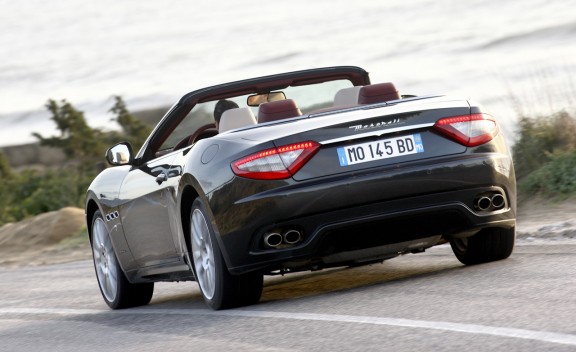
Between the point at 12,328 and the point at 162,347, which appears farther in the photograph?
the point at 12,328

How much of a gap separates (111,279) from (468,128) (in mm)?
3333

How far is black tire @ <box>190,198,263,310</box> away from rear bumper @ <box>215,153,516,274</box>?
16cm

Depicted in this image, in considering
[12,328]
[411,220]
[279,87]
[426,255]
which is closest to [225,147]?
[411,220]

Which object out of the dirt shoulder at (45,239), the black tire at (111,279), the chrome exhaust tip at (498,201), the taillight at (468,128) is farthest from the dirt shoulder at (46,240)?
the taillight at (468,128)

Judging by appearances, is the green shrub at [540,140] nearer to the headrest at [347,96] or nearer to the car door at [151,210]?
the headrest at [347,96]

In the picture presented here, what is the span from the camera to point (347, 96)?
31.1 feet

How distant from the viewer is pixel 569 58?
55.9 feet

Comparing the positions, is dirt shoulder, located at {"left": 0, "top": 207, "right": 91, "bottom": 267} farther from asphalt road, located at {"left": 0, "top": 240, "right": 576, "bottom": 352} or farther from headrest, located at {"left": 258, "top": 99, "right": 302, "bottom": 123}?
headrest, located at {"left": 258, "top": 99, "right": 302, "bottom": 123}

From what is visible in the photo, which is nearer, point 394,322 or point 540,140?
point 394,322

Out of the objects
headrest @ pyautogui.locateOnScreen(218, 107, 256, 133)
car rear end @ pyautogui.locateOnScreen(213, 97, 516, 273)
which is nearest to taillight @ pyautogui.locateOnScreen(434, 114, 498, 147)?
car rear end @ pyautogui.locateOnScreen(213, 97, 516, 273)

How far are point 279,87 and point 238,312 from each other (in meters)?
2.04

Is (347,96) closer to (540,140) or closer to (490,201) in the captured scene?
(490,201)

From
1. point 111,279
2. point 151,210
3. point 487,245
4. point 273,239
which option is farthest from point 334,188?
point 111,279

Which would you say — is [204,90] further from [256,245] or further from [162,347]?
[162,347]
